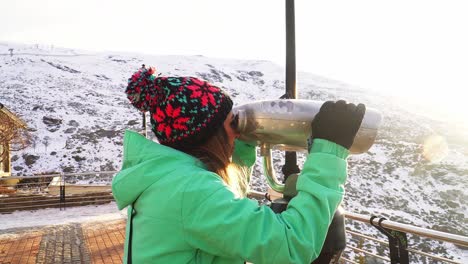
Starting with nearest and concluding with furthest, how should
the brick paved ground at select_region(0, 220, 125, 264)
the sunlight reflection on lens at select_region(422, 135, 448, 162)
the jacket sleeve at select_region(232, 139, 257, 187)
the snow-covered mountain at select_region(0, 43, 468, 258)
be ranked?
1. the jacket sleeve at select_region(232, 139, 257, 187)
2. the brick paved ground at select_region(0, 220, 125, 264)
3. the snow-covered mountain at select_region(0, 43, 468, 258)
4. the sunlight reflection on lens at select_region(422, 135, 448, 162)

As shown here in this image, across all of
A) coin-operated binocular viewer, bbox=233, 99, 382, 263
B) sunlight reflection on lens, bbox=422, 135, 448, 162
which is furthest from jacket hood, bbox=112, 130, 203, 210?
sunlight reflection on lens, bbox=422, 135, 448, 162

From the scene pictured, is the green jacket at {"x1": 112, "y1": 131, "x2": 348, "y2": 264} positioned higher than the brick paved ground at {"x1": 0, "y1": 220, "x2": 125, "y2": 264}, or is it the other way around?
the green jacket at {"x1": 112, "y1": 131, "x2": 348, "y2": 264}

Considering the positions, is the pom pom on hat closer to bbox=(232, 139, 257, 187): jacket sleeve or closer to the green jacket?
the green jacket

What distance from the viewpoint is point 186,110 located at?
106cm

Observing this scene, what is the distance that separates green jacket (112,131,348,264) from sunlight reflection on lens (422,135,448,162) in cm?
3213

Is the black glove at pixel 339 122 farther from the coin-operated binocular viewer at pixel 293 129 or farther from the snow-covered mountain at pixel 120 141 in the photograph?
the snow-covered mountain at pixel 120 141

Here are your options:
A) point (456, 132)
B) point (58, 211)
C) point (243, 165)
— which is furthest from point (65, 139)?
point (456, 132)

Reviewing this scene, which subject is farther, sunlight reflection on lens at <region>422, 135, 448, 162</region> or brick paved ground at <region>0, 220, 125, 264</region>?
sunlight reflection on lens at <region>422, 135, 448, 162</region>

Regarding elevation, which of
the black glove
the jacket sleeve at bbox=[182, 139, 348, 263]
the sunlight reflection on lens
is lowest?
the sunlight reflection on lens

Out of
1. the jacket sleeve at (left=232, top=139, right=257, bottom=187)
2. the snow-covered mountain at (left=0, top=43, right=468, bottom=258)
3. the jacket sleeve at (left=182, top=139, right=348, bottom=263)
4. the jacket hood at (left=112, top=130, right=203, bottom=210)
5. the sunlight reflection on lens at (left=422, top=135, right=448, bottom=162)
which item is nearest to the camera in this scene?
the jacket sleeve at (left=182, top=139, right=348, bottom=263)

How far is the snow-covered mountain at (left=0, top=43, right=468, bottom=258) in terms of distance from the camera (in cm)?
2112

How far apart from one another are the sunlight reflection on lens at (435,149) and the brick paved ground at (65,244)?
2839 centimetres

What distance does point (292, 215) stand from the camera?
929mm

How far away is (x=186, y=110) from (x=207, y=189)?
24 cm
